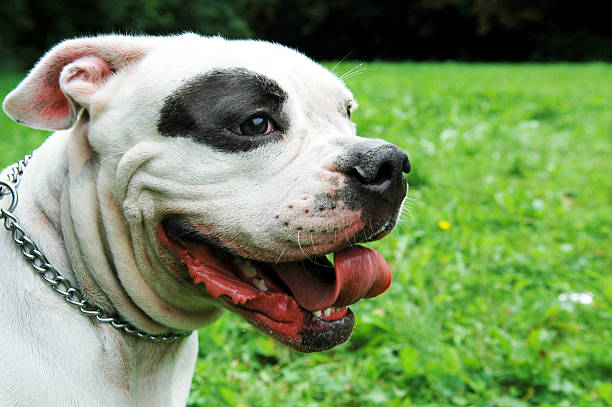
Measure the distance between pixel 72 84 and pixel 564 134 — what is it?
685 centimetres

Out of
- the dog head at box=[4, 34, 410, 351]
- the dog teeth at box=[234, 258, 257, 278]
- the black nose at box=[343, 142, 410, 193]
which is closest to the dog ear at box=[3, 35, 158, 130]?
the dog head at box=[4, 34, 410, 351]

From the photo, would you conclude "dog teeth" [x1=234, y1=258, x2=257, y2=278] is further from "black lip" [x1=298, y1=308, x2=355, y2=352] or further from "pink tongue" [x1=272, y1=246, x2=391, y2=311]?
"black lip" [x1=298, y1=308, x2=355, y2=352]

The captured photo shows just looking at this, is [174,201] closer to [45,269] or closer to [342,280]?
[45,269]

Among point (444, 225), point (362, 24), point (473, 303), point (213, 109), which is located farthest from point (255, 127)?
point (362, 24)

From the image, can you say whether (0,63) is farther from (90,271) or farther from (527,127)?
(90,271)

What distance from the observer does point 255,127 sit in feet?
7.14

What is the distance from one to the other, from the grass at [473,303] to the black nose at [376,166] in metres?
0.54

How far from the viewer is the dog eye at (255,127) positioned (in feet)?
7.06

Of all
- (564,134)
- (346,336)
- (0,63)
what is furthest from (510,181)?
(0,63)

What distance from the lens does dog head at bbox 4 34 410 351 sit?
2.10m

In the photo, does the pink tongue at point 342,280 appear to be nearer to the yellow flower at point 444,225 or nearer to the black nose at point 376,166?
the black nose at point 376,166

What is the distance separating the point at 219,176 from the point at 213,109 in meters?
0.23

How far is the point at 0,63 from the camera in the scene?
16516mm

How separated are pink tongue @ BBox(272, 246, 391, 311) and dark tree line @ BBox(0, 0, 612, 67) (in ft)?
55.5
